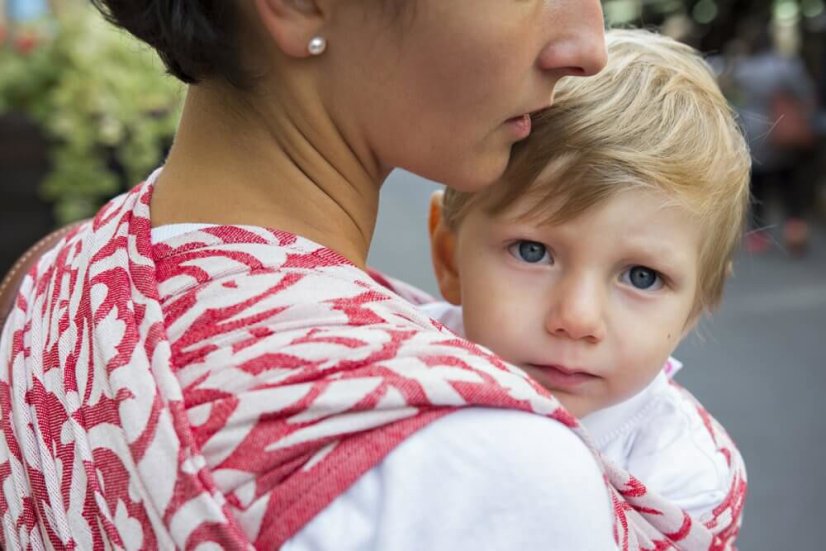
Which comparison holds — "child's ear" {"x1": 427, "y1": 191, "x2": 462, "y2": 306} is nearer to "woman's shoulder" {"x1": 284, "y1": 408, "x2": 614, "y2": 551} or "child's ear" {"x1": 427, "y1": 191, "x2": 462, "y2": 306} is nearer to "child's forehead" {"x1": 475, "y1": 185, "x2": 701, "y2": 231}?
"child's forehead" {"x1": 475, "y1": 185, "x2": 701, "y2": 231}

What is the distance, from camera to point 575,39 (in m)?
1.04

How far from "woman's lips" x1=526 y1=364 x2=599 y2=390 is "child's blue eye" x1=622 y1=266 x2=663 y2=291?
0.13m

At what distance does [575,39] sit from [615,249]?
1.09ft

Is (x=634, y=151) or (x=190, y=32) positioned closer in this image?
(x=190, y=32)

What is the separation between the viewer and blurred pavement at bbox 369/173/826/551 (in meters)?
3.75

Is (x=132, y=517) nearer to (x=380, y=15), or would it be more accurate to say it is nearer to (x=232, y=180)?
(x=232, y=180)

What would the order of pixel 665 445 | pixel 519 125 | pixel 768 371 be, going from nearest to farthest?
pixel 519 125 < pixel 665 445 < pixel 768 371

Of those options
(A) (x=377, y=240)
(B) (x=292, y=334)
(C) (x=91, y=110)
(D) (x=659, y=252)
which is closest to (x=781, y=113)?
(A) (x=377, y=240)

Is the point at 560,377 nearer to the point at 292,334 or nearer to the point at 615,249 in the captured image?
the point at 615,249

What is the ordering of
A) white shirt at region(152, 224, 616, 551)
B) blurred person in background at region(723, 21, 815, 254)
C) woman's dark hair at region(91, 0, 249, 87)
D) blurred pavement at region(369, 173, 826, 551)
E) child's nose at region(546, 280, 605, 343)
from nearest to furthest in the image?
white shirt at region(152, 224, 616, 551)
woman's dark hair at region(91, 0, 249, 87)
child's nose at region(546, 280, 605, 343)
blurred pavement at region(369, 173, 826, 551)
blurred person in background at region(723, 21, 815, 254)

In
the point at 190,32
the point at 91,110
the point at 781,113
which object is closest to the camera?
the point at 190,32

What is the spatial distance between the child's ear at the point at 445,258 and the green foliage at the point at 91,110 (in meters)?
2.68

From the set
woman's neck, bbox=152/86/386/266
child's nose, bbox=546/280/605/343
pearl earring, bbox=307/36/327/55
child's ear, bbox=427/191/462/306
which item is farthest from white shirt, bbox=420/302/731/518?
pearl earring, bbox=307/36/327/55

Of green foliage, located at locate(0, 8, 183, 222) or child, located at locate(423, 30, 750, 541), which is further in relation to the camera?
green foliage, located at locate(0, 8, 183, 222)
